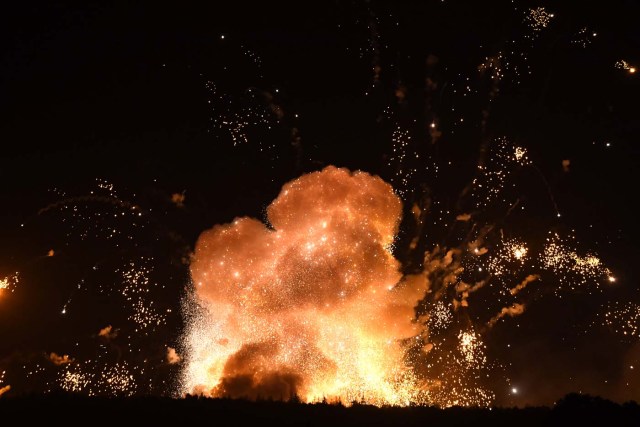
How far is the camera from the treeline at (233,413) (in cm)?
870

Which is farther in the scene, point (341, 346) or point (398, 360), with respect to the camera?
point (341, 346)

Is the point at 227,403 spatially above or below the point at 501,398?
below

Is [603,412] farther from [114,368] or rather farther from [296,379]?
[114,368]

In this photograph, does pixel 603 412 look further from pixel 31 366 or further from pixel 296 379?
pixel 31 366

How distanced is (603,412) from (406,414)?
3753 millimetres

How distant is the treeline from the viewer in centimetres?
870

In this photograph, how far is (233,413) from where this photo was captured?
9.05m

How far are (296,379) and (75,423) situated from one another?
15.6 metres

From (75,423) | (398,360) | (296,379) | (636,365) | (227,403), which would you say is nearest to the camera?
(75,423)

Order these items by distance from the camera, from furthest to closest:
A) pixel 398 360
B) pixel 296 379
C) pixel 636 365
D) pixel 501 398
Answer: pixel 636 365 → pixel 501 398 → pixel 296 379 → pixel 398 360

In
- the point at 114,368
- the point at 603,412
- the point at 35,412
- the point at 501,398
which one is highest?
the point at 114,368

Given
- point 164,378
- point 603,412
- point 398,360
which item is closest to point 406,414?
point 603,412

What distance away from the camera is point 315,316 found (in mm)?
23656

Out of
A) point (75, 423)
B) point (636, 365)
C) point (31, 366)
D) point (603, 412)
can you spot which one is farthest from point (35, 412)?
point (636, 365)
